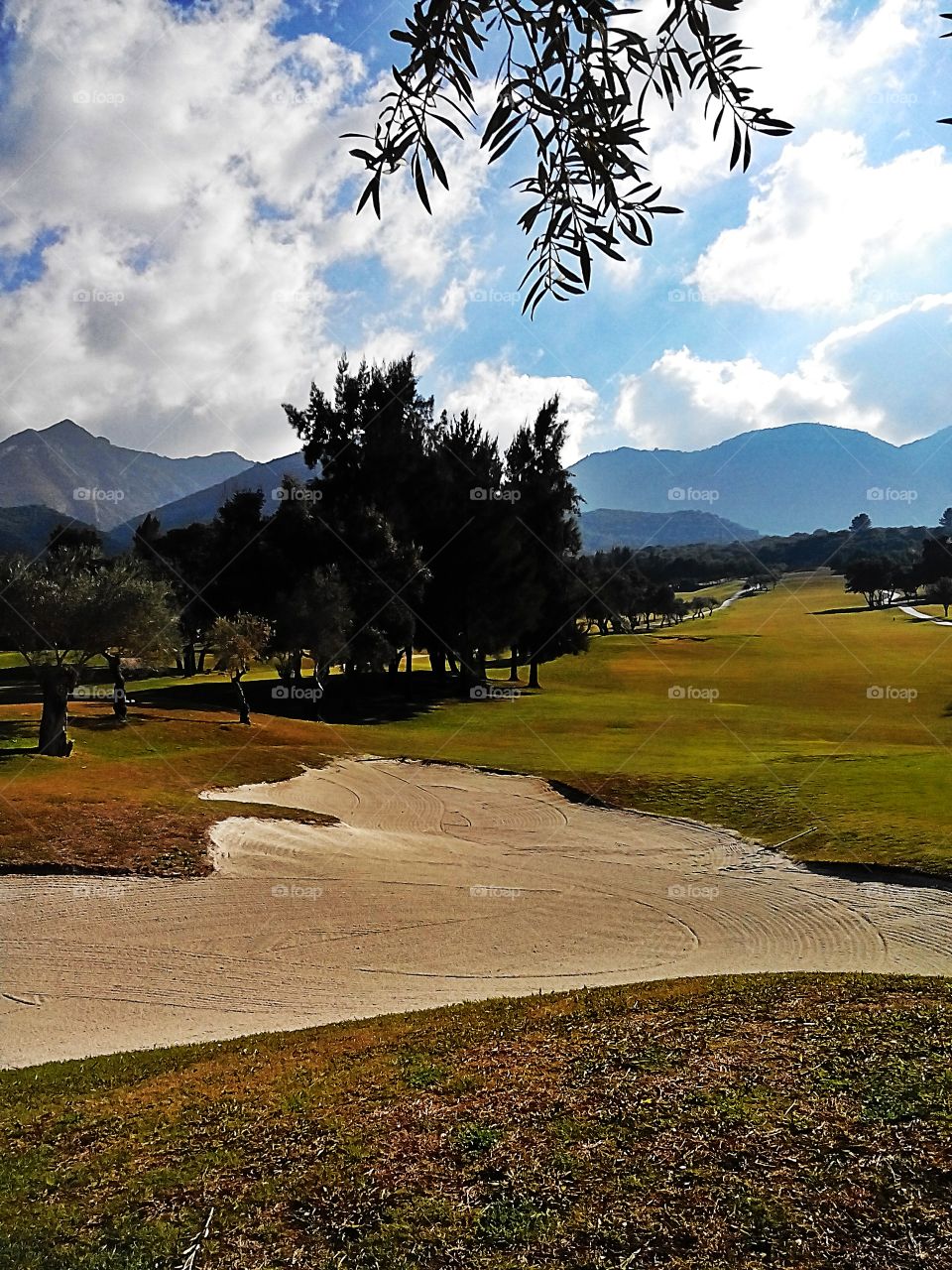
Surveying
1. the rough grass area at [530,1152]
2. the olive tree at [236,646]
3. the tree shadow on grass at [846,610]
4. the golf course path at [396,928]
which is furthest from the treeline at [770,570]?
the rough grass area at [530,1152]

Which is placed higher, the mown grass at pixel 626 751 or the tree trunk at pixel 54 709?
the tree trunk at pixel 54 709

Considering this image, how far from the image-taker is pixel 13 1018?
10000 mm

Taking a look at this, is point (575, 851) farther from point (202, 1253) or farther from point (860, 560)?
point (860, 560)

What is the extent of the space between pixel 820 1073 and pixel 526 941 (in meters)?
7.92

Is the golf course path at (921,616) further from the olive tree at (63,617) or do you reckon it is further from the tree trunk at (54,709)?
the tree trunk at (54,709)

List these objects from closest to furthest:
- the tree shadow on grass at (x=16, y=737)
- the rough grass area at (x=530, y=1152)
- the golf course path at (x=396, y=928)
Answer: the rough grass area at (x=530, y=1152), the golf course path at (x=396, y=928), the tree shadow on grass at (x=16, y=737)

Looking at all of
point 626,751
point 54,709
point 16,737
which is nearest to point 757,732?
point 626,751

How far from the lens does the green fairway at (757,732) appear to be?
20.0 metres

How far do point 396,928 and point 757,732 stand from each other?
93.5 ft

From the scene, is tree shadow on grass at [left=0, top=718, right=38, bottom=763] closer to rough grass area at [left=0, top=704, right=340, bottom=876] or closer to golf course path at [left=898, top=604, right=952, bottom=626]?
rough grass area at [left=0, top=704, right=340, bottom=876]

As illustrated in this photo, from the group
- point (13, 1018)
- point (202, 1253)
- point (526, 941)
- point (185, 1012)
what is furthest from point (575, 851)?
point (202, 1253)

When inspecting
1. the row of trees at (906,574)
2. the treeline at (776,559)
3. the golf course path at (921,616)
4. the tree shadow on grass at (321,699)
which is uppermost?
the treeline at (776,559)

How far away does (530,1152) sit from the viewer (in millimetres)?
4527

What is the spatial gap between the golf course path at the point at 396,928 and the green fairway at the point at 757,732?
106 inches
